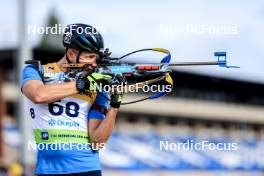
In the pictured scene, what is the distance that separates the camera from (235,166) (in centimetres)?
3219

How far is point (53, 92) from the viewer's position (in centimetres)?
601

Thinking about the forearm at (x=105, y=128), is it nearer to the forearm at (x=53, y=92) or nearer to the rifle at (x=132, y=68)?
the rifle at (x=132, y=68)

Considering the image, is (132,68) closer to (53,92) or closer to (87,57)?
(87,57)

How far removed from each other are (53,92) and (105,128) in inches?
20.2

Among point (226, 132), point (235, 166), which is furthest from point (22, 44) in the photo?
point (226, 132)

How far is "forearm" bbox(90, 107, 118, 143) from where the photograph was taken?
619 centimetres

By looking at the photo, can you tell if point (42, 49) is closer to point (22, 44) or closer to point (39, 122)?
point (22, 44)

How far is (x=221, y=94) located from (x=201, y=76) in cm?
975

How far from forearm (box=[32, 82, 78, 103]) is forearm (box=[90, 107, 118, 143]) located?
0.36m

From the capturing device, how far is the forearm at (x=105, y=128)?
244 inches
